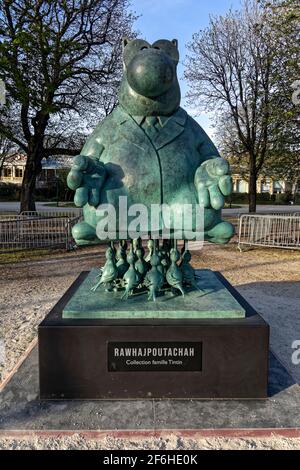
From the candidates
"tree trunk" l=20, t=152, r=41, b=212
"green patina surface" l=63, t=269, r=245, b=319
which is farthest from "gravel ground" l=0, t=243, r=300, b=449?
"tree trunk" l=20, t=152, r=41, b=212

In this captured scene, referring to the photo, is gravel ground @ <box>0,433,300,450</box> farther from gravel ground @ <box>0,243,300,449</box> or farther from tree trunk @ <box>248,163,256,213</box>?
tree trunk @ <box>248,163,256,213</box>

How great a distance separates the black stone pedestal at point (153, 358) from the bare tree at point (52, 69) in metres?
11.5

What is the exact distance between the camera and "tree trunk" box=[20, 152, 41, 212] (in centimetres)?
1605

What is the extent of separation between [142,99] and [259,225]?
10.6m

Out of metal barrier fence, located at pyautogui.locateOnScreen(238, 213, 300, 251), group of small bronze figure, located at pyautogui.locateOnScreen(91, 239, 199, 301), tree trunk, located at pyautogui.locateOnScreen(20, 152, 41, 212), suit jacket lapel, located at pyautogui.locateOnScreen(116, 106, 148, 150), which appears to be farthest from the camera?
tree trunk, located at pyautogui.locateOnScreen(20, 152, 41, 212)

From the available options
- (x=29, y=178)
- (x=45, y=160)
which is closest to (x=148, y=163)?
(x=29, y=178)

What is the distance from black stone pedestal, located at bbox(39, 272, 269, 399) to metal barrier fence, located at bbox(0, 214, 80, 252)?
28.9ft

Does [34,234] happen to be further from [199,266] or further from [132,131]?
[132,131]

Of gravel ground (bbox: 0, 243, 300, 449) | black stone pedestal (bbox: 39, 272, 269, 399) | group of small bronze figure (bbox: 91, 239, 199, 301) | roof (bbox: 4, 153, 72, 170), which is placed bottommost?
gravel ground (bbox: 0, 243, 300, 449)

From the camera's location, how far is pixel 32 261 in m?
10.1

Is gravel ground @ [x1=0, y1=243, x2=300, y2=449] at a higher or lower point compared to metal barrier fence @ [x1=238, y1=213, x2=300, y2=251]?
lower
